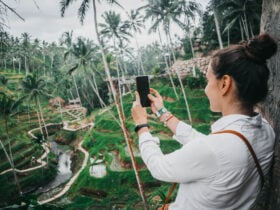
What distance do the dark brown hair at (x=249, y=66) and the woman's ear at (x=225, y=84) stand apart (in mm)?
15

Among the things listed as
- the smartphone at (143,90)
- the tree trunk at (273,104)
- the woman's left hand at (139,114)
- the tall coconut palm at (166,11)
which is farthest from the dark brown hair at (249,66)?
the tall coconut palm at (166,11)

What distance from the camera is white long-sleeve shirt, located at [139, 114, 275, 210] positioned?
88 centimetres

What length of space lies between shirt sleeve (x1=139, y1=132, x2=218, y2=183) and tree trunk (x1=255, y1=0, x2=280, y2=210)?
48 cm

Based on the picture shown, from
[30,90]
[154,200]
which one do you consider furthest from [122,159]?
[30,90]

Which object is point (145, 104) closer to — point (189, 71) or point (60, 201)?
point (60, 201)

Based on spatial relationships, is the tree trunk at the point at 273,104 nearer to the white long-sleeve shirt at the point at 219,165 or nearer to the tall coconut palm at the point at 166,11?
the white long-sleeve shirt at the point at 219,165

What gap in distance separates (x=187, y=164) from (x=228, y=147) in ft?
0.54

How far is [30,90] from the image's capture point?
25.6 metres

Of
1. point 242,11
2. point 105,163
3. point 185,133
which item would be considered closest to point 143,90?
point 185,133

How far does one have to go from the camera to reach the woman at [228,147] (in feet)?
2.92

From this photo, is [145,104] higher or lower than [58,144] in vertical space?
higher

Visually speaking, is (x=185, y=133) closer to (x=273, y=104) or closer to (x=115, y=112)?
(x=273, y=104)

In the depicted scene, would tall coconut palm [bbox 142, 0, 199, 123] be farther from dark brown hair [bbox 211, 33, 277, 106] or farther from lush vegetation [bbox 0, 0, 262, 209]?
dark brown hair [bbox 211, 33, 277, 106]

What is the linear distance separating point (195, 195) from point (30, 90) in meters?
27.5
